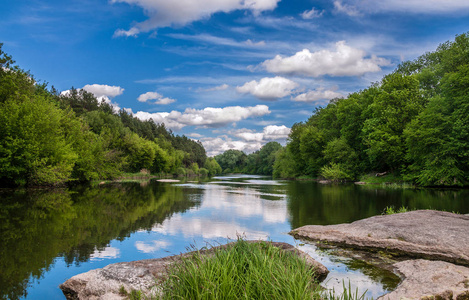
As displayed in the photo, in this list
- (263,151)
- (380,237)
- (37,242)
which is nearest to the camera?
(380,237)

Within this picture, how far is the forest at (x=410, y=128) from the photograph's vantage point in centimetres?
3300

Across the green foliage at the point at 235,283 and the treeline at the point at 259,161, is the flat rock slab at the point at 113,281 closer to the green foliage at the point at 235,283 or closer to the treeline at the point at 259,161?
the green foliage at the point at 235,283

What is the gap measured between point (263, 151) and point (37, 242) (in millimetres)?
140144

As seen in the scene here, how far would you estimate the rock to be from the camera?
529 centimetres

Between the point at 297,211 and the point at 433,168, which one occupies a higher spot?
the point at 433,168

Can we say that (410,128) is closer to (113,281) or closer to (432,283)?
(432,283)

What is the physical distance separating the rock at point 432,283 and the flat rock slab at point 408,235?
1682 millimetres

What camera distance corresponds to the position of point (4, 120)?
27.8 m

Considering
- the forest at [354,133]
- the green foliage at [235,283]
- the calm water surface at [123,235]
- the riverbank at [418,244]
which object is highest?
the forest at [354,133]

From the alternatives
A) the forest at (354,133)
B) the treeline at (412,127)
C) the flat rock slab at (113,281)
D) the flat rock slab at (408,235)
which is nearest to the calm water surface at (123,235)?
the flat rock slab at (113,281)

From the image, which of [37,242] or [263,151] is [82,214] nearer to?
[37,242]

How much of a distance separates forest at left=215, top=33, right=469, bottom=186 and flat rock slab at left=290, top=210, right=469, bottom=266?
2634 cm

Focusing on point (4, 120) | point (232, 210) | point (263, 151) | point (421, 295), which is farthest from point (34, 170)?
point (263, 151)

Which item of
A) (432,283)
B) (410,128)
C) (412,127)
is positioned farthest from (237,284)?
(412,127)
